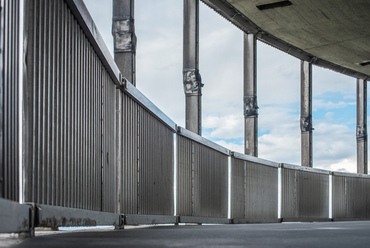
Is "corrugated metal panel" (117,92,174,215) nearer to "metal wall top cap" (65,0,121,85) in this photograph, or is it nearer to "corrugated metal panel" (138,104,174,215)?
"corrugated metal panel" (138,104,174,215)

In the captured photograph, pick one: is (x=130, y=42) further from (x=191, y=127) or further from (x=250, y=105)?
(x=250, y=105)

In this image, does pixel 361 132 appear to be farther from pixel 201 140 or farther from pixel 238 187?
pixel 201 140

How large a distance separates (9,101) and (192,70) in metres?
18.0

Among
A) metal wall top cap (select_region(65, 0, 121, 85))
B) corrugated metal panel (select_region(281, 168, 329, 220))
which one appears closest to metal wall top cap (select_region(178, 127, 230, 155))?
metal wall top cap (select_region(65, 0, 121, 85))

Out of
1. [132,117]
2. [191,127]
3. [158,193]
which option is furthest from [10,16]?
[191,127]

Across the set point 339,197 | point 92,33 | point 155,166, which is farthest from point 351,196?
point 92,33

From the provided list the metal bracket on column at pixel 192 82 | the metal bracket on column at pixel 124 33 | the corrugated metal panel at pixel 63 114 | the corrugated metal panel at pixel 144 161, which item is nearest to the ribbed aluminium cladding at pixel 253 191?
the metal bracket on column at pixel 192 82

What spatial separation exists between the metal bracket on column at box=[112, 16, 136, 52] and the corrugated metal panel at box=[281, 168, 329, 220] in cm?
820

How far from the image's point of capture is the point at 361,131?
35656 mm

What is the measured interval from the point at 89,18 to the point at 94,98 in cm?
105

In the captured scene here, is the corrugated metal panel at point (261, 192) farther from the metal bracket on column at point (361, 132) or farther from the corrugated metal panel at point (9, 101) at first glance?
the metal bracket on column at point (361, 132)

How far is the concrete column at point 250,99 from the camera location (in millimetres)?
27031

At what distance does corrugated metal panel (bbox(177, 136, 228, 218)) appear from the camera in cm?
1239

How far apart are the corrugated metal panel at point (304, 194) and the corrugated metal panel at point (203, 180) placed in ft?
18.3
